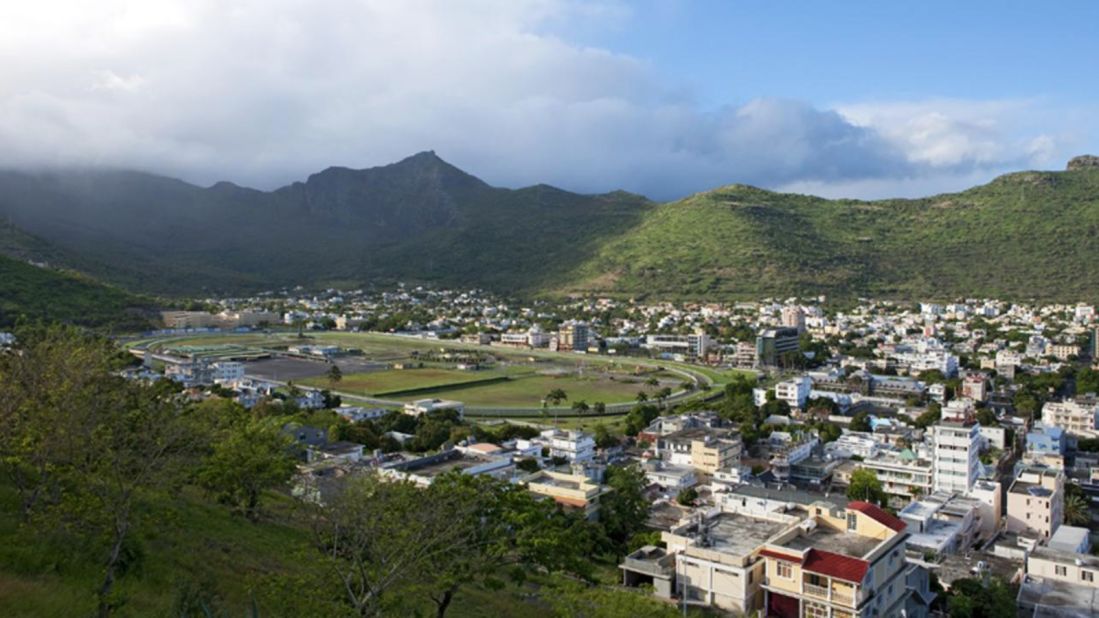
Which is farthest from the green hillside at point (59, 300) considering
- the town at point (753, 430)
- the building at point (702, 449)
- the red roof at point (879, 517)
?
the red roof at point (879, 517)

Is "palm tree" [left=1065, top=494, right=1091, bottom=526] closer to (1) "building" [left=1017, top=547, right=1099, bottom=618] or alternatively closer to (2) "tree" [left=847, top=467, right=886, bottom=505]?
(2) "tree" [left=847, top=467, right=886, bottom=505]

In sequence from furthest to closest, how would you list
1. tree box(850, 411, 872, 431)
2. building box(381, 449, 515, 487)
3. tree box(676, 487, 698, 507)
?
tree box(850, 411, 872, 431) → tree box(676, 487, 698, 507) → building box(381, 449, 515, 487)

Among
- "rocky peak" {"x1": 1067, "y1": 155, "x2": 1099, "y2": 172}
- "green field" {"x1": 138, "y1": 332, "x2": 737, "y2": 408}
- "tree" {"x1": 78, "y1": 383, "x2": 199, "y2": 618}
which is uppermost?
"rocky peak" {"x1": 1067, "y1": 155, "x2": 1099, "y2": 172}

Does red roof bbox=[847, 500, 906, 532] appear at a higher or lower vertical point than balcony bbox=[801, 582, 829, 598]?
higher

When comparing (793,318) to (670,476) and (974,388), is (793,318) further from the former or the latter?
(670,476)

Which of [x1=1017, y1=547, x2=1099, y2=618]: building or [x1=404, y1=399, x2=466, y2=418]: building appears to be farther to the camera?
[x1=404, y1=399, x2=466, y2=418]: building

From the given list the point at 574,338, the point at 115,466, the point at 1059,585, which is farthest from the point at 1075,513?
the point at 574,338

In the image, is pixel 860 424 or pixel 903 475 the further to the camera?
pixel 860 424

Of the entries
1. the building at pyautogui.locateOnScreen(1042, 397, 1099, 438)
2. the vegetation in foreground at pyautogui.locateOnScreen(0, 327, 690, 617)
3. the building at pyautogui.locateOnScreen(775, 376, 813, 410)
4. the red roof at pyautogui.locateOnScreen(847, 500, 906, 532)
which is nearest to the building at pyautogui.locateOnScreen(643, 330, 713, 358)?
the building at pyautogui.locateOnScreen(775, 376, 813, 410)
